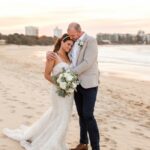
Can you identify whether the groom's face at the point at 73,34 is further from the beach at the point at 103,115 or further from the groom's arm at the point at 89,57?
the beach at the point at 103,115

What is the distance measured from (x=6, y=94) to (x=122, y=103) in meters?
2.96

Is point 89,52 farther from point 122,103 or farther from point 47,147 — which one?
point 122,103

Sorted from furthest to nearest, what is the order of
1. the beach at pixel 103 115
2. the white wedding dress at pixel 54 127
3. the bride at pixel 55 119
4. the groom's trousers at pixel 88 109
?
the beach at pixel 103 115, the white wedding dress at pixel 54 127, the bride at pixel 55 119, the groom's trousers at pixel 88 109

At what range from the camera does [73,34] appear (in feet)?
17.0

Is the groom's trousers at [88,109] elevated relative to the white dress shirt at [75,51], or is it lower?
lower

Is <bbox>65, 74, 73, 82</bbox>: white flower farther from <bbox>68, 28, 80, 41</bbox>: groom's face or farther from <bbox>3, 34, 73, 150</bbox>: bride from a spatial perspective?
<bbox>68, 28, 80, 41</bbox>: groom's face

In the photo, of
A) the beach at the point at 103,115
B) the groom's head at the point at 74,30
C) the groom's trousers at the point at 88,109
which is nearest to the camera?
the groom's head at the point at 74,30

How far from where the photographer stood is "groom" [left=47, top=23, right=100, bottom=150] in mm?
5180

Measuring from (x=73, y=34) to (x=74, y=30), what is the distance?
55 mm

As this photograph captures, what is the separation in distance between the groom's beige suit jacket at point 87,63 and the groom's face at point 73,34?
3.7 inches

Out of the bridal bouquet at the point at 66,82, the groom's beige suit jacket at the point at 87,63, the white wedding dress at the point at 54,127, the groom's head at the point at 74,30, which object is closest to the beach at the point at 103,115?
the white wedding dress at the point at 54,127

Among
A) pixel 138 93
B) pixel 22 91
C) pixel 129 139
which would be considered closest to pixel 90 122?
pixel 129 139

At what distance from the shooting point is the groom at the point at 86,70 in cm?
518

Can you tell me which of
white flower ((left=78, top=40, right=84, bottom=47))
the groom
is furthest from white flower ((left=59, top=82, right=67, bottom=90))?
white flower ((left=78, top=40, right=84, bottom=47))
